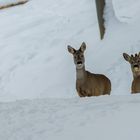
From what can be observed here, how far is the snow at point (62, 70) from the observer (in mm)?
7535

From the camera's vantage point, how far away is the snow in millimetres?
7535

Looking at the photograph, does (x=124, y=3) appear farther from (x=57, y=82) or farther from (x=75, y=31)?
(x=57, y=82)

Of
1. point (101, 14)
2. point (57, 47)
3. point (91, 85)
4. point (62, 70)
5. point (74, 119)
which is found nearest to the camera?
point (74, 119)

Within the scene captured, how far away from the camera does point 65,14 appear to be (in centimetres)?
2042

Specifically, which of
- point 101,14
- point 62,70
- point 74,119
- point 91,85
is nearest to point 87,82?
point 91,85

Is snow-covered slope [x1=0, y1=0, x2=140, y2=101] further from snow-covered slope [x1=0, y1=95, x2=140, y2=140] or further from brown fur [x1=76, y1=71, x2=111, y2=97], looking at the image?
snow-covered slope [x1=0, y1=95, x2=140, y2=140]

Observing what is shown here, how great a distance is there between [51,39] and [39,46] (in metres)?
0.38

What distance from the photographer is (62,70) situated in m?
15.8

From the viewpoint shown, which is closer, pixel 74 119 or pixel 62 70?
pixel 74 119

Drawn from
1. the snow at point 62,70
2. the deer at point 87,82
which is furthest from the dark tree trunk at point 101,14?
the deer at point 87,82

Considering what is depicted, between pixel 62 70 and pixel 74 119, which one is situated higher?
pixel 74 119

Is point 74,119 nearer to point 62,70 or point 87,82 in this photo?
point 87,82

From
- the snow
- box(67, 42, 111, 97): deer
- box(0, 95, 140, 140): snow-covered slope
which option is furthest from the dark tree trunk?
box(0, 95, 140, 140): snow-covered slope

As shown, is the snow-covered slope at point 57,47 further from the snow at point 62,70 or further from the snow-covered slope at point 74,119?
the snow-covered slope at point 74,119
